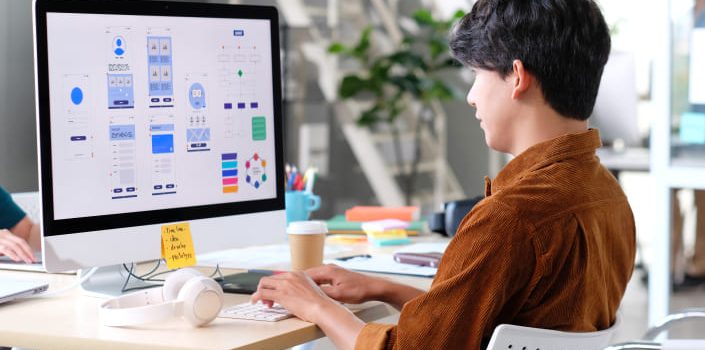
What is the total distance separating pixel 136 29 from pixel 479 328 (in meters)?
0.82

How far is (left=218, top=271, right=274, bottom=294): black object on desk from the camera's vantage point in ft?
5.75

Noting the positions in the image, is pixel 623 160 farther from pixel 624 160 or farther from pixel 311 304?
pixel 311 304

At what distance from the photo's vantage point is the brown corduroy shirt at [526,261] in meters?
1.35

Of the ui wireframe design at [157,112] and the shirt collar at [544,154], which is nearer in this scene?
the shirt collar at [544,154]

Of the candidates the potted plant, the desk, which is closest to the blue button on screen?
the potted plant

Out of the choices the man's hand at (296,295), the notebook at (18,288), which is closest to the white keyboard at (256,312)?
the man's hand at (296,295)

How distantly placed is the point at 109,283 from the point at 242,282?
0.24 metres

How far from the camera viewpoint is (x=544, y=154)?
147cm

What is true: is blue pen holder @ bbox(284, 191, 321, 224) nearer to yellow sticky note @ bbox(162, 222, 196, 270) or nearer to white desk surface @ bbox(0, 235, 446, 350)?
yellow sticky note @ bbox(162, 222, 196, 270)

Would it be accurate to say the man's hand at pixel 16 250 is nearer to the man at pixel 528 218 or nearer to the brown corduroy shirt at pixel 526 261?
the man at pixel 528 218

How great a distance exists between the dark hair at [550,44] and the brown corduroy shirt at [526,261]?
0.23 ft

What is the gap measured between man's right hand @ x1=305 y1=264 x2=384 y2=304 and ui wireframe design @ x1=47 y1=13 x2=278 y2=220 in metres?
0.29

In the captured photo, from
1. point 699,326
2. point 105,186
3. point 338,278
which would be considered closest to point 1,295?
point 105,186

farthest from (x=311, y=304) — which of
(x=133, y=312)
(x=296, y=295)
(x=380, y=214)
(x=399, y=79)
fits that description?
(x=399, y=79)
